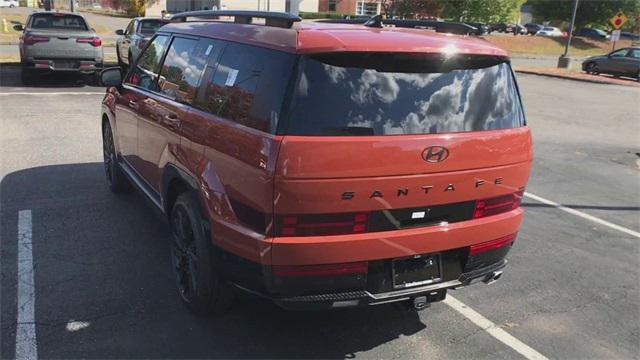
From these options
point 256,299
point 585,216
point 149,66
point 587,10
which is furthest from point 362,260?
point 587,10

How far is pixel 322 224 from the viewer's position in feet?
9.50

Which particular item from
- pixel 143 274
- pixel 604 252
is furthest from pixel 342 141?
pixel 604 252

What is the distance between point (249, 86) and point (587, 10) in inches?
2556

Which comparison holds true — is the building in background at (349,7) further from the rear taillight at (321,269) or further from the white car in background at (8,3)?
the rear taillight at (321,269)

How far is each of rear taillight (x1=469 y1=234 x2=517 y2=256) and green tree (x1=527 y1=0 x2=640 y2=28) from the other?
61150mm

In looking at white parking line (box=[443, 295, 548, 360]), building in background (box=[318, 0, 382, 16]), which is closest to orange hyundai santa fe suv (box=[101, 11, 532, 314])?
white parking line (box=[443, 295, 548, 360])

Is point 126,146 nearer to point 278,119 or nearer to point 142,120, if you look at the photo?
point 142,120

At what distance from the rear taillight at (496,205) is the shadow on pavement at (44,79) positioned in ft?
42.9

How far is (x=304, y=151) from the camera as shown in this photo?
2.77 meters

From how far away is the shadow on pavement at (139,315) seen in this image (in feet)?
11.1

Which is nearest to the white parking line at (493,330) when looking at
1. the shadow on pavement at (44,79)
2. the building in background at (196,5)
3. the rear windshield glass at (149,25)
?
the shadow on pavement at (44,79)

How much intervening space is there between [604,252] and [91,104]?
10090 mm

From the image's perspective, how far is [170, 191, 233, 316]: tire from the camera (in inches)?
135

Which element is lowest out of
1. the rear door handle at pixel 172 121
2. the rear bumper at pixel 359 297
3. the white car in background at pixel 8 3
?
the white car in background at pixel 8 3
